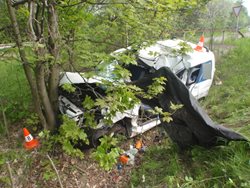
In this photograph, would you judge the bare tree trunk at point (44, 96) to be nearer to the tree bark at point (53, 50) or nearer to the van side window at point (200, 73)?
the tree bark at point (53, 50)

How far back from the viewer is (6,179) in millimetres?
3492

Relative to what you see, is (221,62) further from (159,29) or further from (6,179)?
(6,179)

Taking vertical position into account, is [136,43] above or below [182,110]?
above

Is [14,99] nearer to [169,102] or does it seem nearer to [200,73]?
[169,102]

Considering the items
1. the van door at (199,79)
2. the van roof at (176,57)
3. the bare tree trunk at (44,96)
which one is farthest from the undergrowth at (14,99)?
the van door at (199,79)

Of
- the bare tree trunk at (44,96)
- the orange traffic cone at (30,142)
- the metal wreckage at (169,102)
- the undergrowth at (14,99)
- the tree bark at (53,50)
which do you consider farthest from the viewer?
the undergrowth at (14,99)

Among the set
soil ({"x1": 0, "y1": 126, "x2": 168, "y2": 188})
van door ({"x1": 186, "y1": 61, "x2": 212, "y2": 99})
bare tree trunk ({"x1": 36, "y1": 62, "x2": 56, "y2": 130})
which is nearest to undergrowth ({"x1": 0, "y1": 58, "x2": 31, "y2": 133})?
soil ({"x1": 0, "y1": 126, "x2": 168, "y2": 188})

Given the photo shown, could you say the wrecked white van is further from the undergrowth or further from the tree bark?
the undergrowth

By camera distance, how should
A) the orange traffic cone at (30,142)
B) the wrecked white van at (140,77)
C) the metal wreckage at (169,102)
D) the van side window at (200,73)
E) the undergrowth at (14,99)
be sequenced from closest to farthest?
the metal wreckage at (169,102) → the orange traffic cone at (30,142) → the wrecked white van at (140,77) → the undergrowth at (14,99) → the van side window at (200,73)

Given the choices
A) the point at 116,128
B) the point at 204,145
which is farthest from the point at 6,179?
the point at 204,145

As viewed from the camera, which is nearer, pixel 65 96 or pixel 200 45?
pixel 65 96

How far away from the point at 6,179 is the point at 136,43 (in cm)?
290

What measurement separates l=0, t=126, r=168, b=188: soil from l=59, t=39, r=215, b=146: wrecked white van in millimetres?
486

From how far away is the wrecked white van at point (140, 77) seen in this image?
404 centimetres
